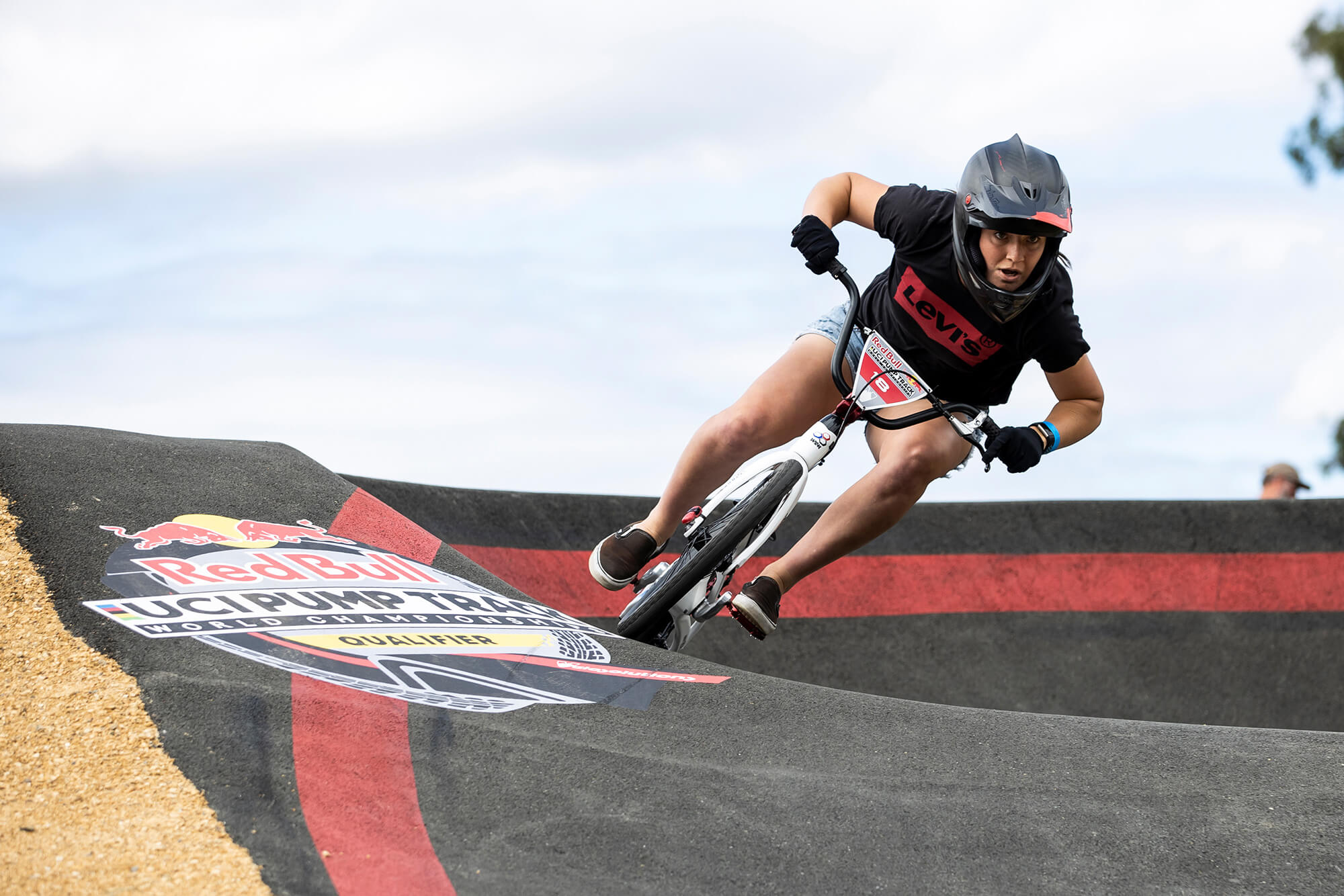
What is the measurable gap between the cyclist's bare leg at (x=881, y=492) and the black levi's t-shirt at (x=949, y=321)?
16 cm

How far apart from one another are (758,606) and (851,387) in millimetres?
757

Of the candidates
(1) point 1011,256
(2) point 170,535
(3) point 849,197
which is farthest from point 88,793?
(3) point 849,197

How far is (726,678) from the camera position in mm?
2715

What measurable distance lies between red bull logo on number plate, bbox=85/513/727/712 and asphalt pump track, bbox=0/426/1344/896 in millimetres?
10

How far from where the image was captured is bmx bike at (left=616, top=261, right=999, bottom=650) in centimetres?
294

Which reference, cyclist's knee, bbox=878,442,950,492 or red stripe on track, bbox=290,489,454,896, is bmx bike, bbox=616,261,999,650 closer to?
cyclist's knee, bbox=878,442,950,492

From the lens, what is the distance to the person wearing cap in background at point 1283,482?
18.6 feet

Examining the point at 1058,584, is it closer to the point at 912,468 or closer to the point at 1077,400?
the point at 1077,400

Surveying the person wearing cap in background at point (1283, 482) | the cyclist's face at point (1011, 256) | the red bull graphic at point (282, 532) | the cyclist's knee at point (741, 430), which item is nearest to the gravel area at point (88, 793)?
the red bull graphic at point (282, 532)

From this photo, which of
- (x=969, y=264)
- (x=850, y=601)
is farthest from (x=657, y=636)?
(x=850, y=601)

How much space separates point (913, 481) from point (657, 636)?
0.95 m

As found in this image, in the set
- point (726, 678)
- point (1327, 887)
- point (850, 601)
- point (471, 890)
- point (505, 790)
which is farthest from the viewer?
point (850, 601)

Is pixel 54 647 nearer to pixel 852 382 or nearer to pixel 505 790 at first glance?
pixel 505 790

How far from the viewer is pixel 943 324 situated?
10.1ft
